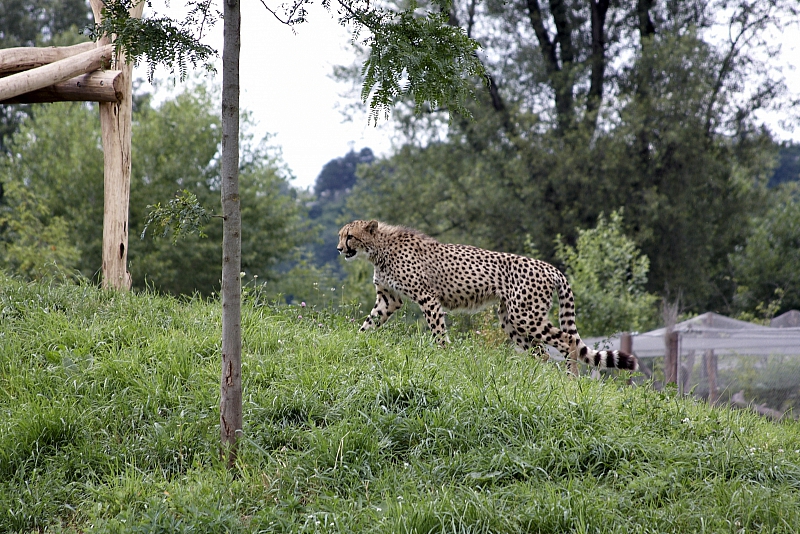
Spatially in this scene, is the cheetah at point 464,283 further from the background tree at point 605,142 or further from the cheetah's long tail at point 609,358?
the background tree at point 605,142

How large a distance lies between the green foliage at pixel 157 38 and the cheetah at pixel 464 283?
10.1 ft

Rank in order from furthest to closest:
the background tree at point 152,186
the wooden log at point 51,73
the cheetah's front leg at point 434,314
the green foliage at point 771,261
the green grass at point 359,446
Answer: the green foliage at point 771,261 < the background tree at point 152,186 < the wooden log at point 51,73 < the cheetah's front leg at point 434,314 < the green grass at point 359,446

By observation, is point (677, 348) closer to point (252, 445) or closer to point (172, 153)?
point (252, 445)

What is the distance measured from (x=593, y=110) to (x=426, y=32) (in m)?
16.3

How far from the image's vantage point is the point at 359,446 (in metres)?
4.60

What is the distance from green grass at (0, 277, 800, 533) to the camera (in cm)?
397

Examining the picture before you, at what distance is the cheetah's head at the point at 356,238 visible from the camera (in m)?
7.61

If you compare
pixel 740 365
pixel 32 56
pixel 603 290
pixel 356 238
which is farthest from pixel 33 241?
pixel 740 365

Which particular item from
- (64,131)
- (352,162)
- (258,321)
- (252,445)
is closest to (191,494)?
(252,445)

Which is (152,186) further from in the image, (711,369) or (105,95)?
(711,369)

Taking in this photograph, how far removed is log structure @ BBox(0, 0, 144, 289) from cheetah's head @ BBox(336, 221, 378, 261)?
227 centimetres

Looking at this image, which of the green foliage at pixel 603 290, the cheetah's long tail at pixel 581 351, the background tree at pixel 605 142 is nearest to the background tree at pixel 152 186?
the background tree at pixel 605 142

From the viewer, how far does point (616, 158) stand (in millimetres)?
19031

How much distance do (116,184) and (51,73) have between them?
3.98 ft
